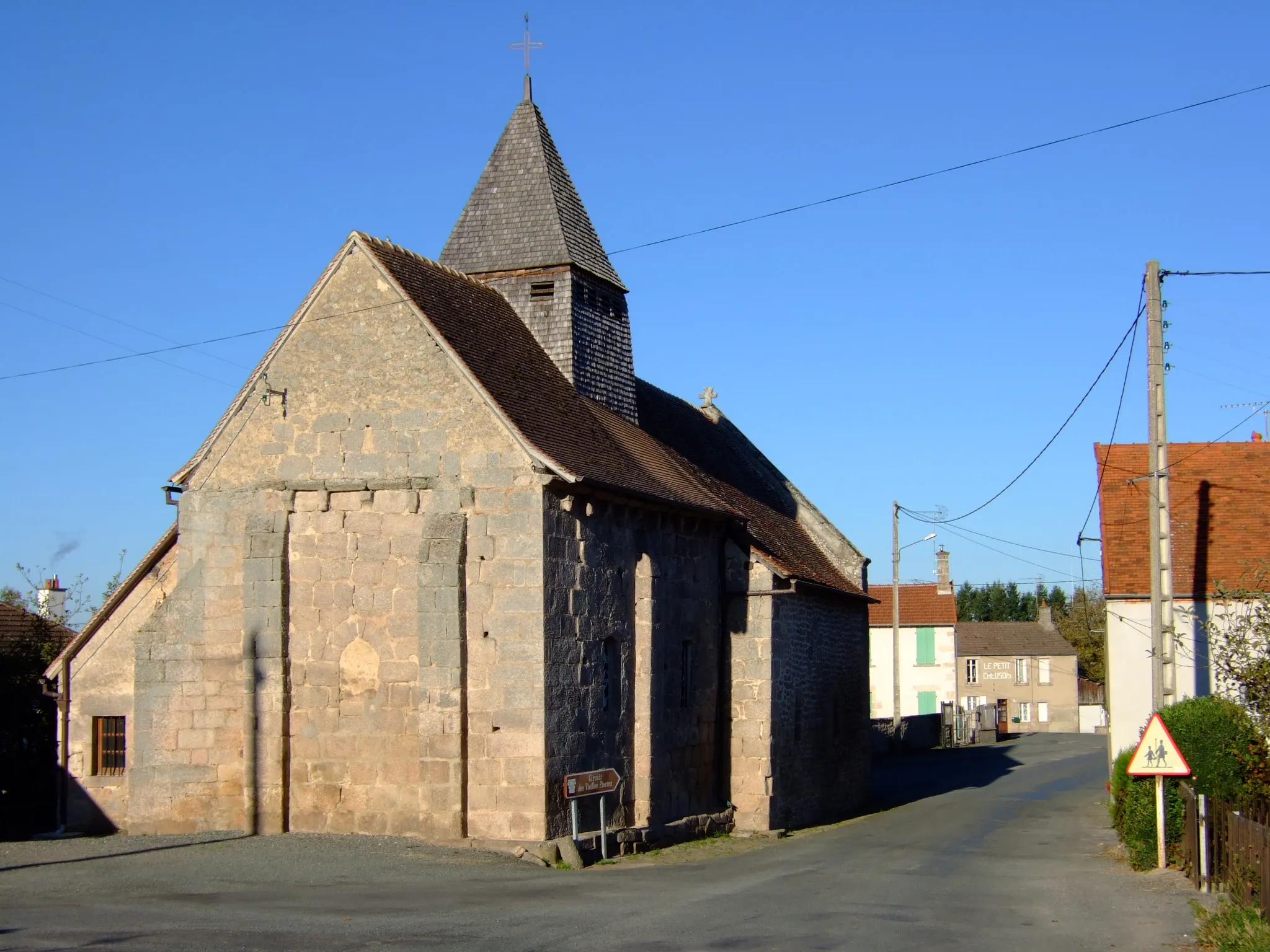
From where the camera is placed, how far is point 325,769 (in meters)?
16.5

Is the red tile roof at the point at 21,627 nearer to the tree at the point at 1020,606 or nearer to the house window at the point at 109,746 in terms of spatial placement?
the house window at the point at 109,746

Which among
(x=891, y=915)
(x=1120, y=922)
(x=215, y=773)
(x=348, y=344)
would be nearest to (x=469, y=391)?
(x=348, y=344)

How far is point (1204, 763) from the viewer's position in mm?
14680

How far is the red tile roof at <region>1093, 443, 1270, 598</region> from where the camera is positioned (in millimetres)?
21797

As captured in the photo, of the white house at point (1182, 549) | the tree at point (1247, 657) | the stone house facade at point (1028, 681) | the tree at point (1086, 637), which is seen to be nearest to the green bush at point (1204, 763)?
the tree at point (1247, 657)

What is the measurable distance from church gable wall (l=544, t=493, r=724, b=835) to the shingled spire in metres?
3.25

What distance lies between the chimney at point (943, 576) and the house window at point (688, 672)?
128 feet

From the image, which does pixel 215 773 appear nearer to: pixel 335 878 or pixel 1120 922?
pixel 335 878

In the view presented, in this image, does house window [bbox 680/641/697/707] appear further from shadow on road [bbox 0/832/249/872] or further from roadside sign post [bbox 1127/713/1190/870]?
roadside sign post [bbox 1127/713/1190/870]

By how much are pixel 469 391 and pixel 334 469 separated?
219 cm

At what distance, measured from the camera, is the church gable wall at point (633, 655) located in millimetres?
16078

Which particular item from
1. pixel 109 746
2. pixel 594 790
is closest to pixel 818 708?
pixel 594 790

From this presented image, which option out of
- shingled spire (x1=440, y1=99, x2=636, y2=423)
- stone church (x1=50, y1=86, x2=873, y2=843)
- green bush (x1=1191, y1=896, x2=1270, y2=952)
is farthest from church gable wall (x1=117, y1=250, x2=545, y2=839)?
green bush (x1=1191, y1=896, x2=1270, y2=952)

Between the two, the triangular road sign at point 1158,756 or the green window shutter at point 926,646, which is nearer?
the triangular road sign at point 1158,756
